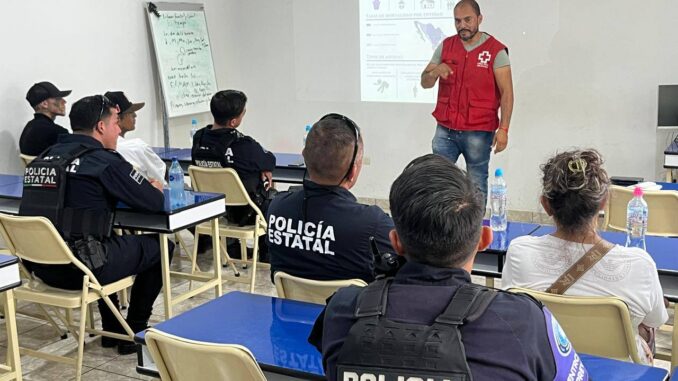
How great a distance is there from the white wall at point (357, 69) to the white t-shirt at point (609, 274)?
13.2ft

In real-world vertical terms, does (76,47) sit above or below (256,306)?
above

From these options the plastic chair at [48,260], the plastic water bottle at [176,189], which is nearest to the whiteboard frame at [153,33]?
the plastic water bottle at [176,189]

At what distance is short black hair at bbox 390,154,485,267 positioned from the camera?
4.28ft

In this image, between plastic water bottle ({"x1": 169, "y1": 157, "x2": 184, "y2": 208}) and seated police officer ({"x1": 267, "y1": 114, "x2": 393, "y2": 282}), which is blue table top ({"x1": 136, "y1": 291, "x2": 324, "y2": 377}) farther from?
plastic water bottle ({"x1": 169, "y1": 157, "x2": 184, "y2": 208})

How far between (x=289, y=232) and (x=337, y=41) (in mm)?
4658

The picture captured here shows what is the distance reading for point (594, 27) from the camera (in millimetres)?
5742

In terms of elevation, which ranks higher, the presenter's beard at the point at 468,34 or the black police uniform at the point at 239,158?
the presenter's beard at the point at 468,34

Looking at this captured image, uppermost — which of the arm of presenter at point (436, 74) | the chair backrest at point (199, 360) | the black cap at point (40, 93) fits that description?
the arm of presenter at point (436, 74)

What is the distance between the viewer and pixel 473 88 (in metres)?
4.75

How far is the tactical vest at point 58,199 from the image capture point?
3402 mm

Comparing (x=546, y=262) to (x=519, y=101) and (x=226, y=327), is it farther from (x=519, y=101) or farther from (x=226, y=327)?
(x=519, y=101)

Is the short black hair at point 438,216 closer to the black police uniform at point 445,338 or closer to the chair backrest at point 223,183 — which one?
the black police uniform at point 445,338

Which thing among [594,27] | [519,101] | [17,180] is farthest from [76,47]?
[594,27]

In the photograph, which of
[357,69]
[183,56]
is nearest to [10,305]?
[183,56]
